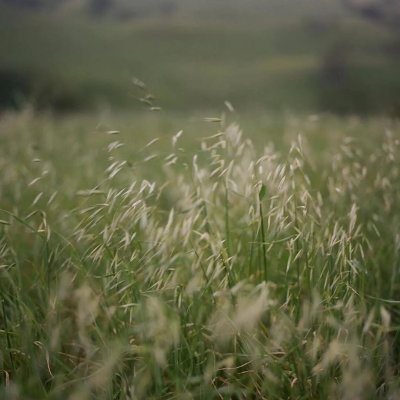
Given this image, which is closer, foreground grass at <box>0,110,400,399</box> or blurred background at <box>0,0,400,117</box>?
foreground grass at <box>0,110,400,399</box>

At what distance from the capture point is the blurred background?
24.4 meters

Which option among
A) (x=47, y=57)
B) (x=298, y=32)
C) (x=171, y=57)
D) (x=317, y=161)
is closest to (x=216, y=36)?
(x=171, y=57)

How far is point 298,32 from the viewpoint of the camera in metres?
32.0

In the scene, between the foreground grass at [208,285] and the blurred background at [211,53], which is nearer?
the foreground grass at [208,285]

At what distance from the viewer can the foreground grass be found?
1017 mm

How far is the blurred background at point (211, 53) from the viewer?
80.2 ft

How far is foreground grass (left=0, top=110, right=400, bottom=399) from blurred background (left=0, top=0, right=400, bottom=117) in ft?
68.8

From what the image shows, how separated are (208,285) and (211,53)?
36.7 m

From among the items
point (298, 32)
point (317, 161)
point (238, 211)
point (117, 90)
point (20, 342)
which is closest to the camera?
point (20, 342)

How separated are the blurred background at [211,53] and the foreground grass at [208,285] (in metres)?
21.0

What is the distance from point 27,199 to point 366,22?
32.3 metres

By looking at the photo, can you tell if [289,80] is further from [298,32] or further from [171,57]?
[171,57]

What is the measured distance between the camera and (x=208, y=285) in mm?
1128

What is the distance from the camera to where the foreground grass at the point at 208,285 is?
1.02 meters
